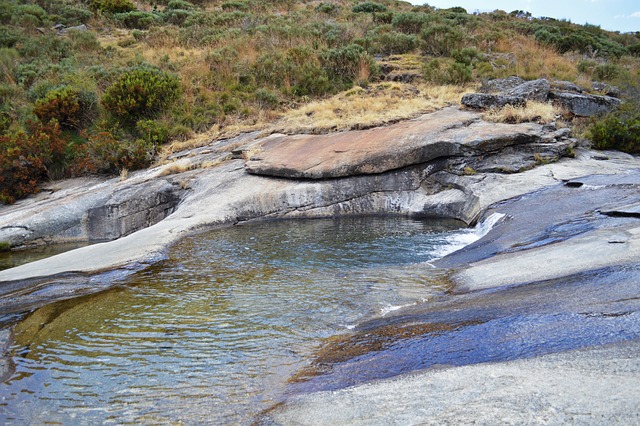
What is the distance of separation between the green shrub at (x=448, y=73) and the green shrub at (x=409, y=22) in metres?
7.23

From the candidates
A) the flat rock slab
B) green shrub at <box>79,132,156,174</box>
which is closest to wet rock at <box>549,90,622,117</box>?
the flat rock slab

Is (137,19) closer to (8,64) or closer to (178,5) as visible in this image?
(178,5)

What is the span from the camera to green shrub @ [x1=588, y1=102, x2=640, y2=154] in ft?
49.8

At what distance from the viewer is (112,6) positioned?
117ft

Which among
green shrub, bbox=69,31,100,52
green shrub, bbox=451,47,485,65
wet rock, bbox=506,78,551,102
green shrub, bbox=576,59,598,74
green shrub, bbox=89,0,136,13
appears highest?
green shrub, bbox=89,0,136,13

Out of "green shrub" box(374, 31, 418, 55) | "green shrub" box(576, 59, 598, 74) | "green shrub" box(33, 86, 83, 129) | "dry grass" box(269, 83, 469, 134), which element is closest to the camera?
"dry grass" box(269, 83, 469, 134)

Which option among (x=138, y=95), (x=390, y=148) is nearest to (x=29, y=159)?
(x=138, y=95)

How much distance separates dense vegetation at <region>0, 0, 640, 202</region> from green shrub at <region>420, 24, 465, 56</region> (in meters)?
0.06

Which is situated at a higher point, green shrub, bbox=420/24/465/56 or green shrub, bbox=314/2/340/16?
green shrub, bbox=314/2/340/16

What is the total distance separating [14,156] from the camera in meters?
A: 17.2

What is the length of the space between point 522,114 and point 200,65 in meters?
15.6

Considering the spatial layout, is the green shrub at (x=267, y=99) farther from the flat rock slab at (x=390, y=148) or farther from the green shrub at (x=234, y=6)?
the green shrub at (x=234, y=6)

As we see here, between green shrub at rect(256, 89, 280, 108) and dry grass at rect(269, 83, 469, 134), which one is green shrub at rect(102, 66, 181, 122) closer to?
green shrub at rect(256, 89, 280, 108)

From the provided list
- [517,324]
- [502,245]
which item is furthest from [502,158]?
[517,324]
